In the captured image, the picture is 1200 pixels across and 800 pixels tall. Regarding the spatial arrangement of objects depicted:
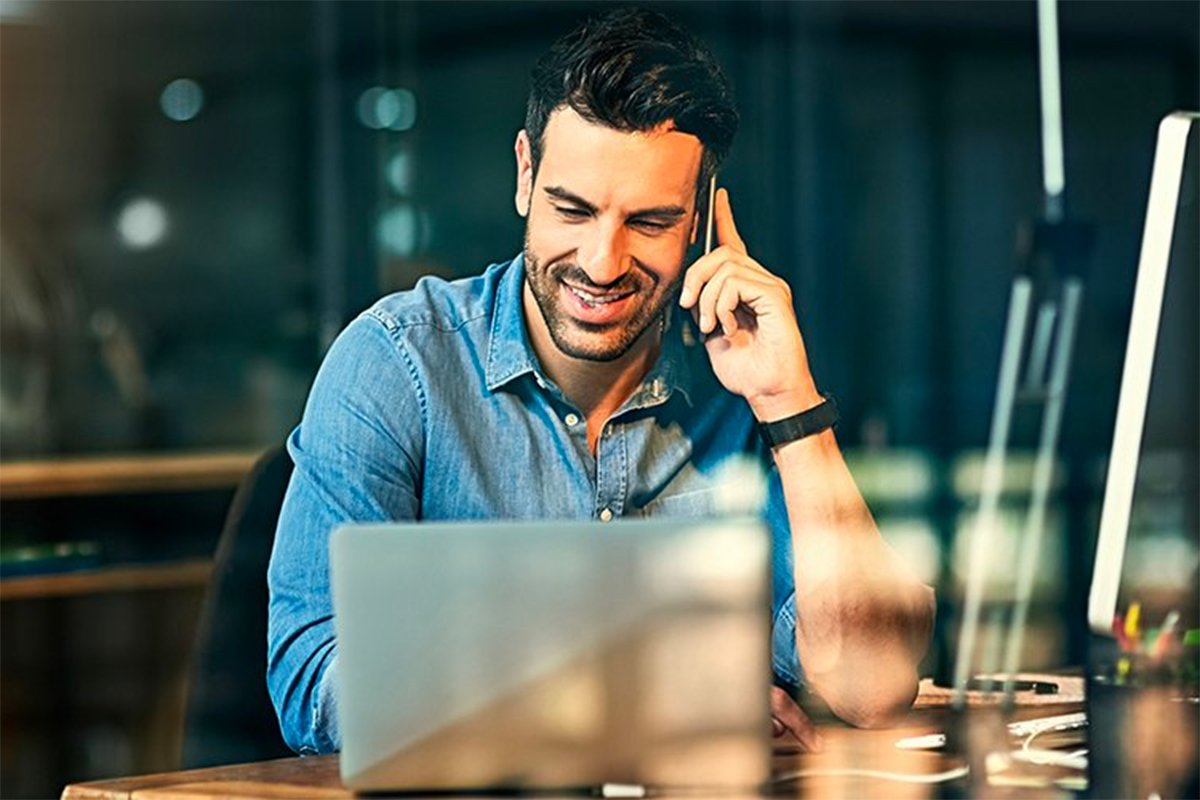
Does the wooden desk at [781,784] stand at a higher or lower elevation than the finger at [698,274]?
lower

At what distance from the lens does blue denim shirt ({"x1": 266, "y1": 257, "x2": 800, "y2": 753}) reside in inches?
106

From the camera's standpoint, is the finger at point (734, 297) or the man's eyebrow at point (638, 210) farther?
the man's eyebrow at point (638, 210)

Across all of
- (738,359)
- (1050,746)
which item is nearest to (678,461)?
(738,359)

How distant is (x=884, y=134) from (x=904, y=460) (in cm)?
54

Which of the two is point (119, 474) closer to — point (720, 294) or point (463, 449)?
point (463, 449)

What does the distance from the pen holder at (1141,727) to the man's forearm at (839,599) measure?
0.24 meters

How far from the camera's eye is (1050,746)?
2.25 meters

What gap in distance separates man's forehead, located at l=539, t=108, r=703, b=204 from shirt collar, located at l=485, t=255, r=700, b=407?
0.15 metres

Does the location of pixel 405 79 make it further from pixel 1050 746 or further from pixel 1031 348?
pixel 1050 746

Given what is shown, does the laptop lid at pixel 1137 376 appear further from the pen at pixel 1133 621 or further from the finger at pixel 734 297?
the pen at pixel 1133 621

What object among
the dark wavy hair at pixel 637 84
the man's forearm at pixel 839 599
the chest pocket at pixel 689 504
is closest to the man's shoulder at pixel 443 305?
the dark wavy hair at pixel 637 84

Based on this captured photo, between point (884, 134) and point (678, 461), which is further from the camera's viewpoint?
point (884, 134)

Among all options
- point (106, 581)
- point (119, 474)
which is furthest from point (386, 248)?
point (106, 581)

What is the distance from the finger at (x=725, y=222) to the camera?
3020mm
